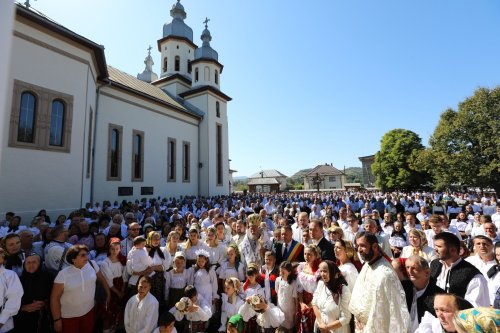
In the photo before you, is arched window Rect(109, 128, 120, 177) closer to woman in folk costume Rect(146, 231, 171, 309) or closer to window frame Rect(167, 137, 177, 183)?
window frame Rect(167, 137, 177, 183)

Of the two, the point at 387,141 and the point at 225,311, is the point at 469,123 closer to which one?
the point at 387,141

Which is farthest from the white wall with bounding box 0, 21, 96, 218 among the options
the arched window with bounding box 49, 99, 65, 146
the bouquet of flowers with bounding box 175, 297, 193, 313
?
the bouquet of flowers with bounding box 175, 297, 193, 313

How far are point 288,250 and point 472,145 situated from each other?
2497cm

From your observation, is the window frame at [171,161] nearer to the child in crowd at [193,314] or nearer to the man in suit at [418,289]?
the child in crowd at [193,314]

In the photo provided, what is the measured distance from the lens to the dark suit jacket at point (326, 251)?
4.40m

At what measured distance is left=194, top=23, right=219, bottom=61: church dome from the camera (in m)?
27.6

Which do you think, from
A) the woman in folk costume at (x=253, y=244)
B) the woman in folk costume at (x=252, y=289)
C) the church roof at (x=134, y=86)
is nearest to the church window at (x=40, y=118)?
the church roof at (x=134, y=86)

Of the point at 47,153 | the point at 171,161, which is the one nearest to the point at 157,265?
the point at 47,153

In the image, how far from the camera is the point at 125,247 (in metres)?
5.56

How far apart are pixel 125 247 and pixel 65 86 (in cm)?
974

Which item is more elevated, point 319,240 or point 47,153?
point 47,153

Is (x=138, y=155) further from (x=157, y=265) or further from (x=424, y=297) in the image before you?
(x=424, y=297)

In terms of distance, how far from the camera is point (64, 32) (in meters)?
11.2

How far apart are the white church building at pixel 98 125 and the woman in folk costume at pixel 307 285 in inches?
151
